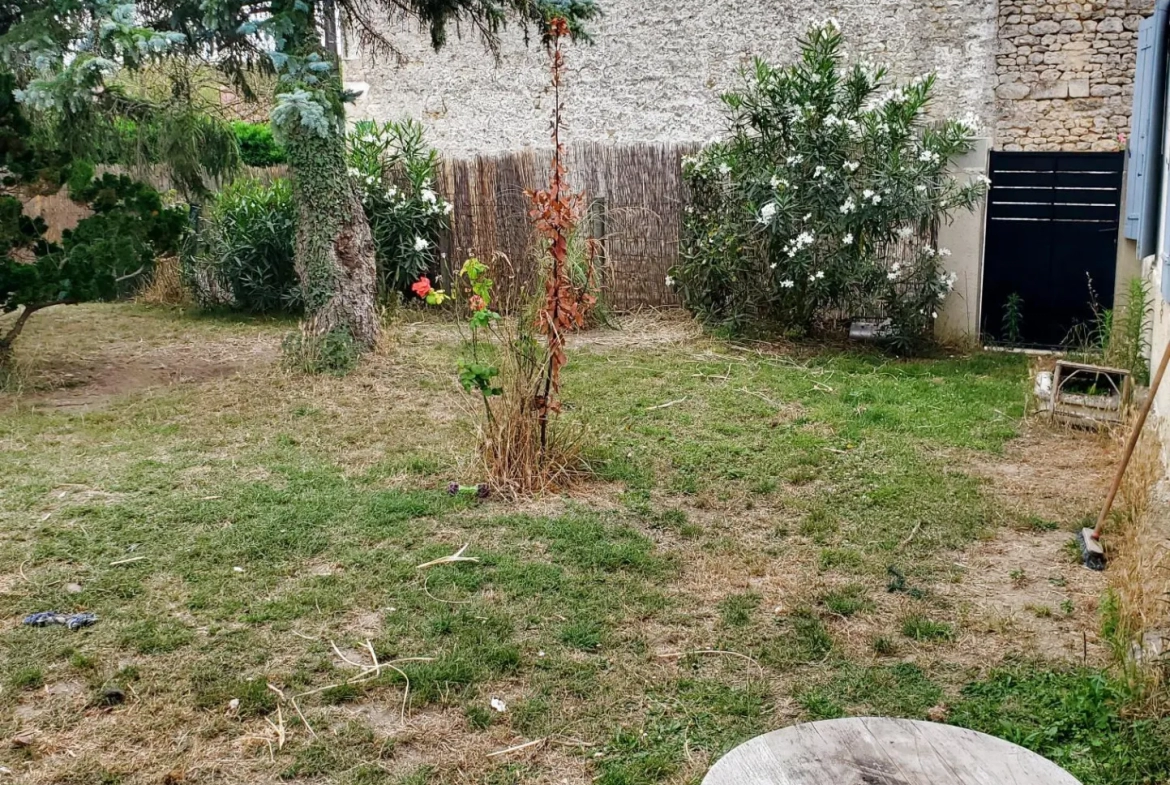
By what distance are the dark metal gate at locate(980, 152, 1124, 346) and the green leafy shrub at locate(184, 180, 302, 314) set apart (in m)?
6.32

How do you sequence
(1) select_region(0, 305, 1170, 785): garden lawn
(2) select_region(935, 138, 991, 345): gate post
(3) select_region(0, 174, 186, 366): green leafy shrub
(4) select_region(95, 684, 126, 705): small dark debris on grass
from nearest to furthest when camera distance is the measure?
(1) select_region(0, 305, 1170, 785): garden lawn, (4) select_region(95, 684, 126, 705): small dark debris on grass, (3) select_region(0, 174, 186, 366): green leafy shrub, (2) select_region(935, 138, 991, 345): gate post

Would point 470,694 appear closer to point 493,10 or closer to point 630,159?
point 493,10

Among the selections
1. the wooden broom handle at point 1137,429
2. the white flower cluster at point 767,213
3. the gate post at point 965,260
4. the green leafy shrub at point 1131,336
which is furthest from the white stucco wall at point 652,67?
the wooden broom handle at point 1137,429

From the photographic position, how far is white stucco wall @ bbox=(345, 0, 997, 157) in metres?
12.0

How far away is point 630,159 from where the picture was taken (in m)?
9.20

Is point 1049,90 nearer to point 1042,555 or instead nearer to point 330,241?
point 330,241

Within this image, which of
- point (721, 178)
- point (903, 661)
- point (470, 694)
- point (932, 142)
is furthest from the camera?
point (721, 178)

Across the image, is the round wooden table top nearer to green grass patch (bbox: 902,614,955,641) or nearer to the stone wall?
green grass patch (bbox: 902,614,955,641)

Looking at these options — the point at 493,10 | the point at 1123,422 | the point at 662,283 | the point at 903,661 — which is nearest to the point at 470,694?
the point at 903,661

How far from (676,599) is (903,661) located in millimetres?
774

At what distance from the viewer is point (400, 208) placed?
31.8 feet

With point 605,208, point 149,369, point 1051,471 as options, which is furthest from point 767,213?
point 149,369

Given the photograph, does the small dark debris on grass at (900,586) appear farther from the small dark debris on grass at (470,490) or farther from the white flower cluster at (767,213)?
the white flower cluster at (767,213)

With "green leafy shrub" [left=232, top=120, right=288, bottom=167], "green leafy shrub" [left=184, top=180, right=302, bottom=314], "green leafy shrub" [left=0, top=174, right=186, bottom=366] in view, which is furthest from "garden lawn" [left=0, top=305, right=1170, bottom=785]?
"green leafy shrub" [left=232, top=120, right=288, bottom=167]
